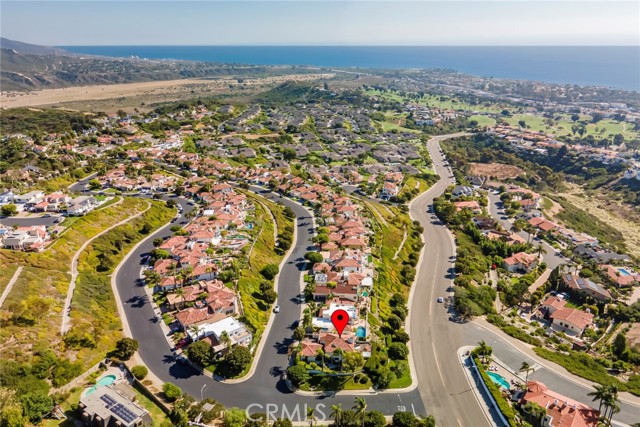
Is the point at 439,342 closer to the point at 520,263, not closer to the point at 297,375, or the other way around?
the point at 297,375

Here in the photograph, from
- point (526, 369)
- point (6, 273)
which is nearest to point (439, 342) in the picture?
point (526, 369)

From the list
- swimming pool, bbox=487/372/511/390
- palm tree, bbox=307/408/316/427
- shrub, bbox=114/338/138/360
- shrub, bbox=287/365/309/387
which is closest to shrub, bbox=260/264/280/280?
shrub, bbox=287/365/309/387

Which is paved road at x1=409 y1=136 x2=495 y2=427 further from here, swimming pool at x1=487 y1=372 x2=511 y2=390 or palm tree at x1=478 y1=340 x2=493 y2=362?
swimming pool at x1=487 y1=372 x2=511 y2=390

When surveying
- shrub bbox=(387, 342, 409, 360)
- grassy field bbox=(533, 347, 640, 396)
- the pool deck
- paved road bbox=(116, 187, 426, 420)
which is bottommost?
grassy field bbox=(533, 347, 640, 396)

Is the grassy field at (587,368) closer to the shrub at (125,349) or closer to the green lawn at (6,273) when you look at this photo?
the shrub at (125,349)

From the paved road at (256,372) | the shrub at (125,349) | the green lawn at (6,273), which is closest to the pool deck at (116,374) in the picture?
the shrub at (125,349)

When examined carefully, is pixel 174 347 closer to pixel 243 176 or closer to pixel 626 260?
pixel 243 176

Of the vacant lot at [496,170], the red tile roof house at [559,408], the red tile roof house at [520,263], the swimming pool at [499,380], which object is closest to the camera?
the red tile roof house at [559,408]
